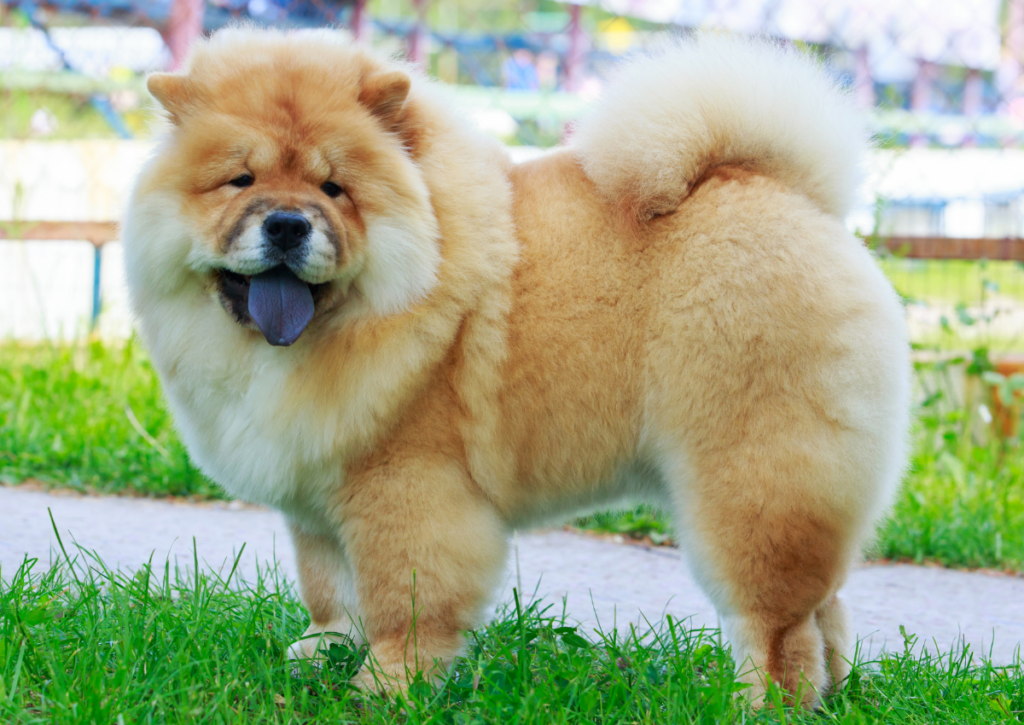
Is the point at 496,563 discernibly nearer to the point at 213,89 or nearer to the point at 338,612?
the point at 338,612

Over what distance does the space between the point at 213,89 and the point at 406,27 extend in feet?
20.4

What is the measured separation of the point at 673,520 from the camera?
2.29 m

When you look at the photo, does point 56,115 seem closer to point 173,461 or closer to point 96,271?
point 96,271

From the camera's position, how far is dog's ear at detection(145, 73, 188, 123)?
2109mm

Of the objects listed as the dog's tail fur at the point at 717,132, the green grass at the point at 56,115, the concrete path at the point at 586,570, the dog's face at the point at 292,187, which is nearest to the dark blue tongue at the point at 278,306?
the dog's face at the point at 292,187

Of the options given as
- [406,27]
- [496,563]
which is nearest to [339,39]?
[496,563]

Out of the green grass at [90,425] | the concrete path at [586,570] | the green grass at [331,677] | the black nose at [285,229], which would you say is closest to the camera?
the green grass at [331,677]

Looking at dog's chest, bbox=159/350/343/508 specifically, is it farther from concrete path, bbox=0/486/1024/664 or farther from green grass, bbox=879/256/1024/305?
green grass, bbox=879/256/1024/305

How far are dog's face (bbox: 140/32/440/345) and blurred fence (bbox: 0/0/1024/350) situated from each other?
2.50 meters

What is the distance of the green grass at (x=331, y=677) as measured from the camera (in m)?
1.82

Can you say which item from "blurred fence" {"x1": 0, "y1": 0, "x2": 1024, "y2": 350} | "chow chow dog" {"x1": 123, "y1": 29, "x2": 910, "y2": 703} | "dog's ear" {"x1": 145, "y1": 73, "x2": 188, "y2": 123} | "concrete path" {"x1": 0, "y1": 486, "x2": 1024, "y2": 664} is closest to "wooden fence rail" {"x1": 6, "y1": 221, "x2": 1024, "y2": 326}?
"blurred fence" {"x1": 0, "y1": 0, "x2": 1024, "y2": 350}

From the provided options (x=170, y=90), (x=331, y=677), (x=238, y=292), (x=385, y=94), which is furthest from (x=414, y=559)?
(x=170, y=90)

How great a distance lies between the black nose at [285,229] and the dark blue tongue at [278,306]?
0.29 ft

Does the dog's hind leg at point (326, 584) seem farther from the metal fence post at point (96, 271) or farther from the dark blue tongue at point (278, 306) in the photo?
the metal fence post at point (96, 271)
